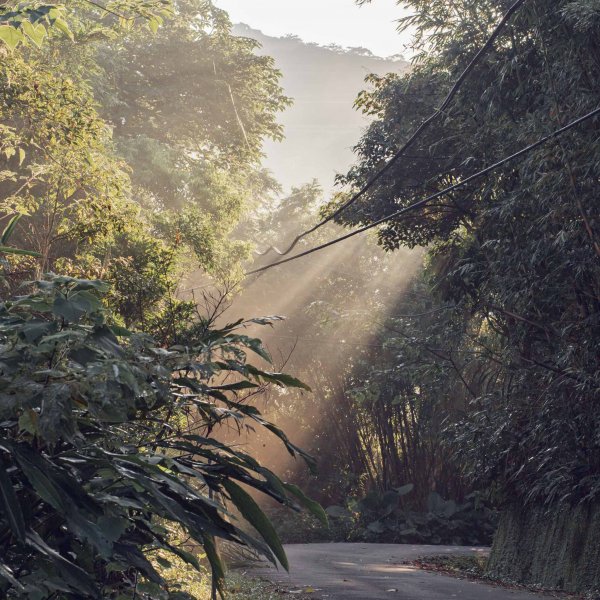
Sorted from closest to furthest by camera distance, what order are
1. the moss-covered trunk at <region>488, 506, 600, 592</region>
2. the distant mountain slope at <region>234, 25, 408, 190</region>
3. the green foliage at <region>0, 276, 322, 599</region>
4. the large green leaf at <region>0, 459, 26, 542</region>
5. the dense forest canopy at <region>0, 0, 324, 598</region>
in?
the large green leaf at <region>0, 459, 26, 542</region> → the green foliage at <region>0, 276, 322, 599</region> → the dense forest canopy at <region>0, 0, 324, 598</region> → the moss-covered trunk at <region>488, 506, 600, 592</region> → the distant mountain slope at <region>234, 25, 408, 190</region>

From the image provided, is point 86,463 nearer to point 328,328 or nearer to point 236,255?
point 236,255

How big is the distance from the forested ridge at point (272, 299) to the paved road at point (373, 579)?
90cm

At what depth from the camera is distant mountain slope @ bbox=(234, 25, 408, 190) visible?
471ft

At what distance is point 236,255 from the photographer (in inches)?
832

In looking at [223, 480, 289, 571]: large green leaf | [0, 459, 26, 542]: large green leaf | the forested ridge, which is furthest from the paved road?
[0, 459, 26, 542]: large green leaf

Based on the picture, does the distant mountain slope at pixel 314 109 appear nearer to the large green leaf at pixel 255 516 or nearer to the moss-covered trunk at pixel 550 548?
the moss-covered trunk at pixel 550 548

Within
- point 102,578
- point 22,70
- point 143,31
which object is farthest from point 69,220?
point 143,31

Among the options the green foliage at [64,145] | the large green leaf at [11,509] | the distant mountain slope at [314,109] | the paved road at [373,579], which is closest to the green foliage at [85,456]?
the large green leaf at [11,509]

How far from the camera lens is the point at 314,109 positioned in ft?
526

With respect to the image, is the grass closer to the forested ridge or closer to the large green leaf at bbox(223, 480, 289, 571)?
the forested ridge

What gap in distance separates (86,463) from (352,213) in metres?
14.2

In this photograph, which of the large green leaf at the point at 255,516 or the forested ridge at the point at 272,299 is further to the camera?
the large green leaf at the point at 255,516

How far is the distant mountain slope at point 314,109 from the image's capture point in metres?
144

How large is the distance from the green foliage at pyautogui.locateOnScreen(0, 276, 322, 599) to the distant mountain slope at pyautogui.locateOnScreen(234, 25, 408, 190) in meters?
135
